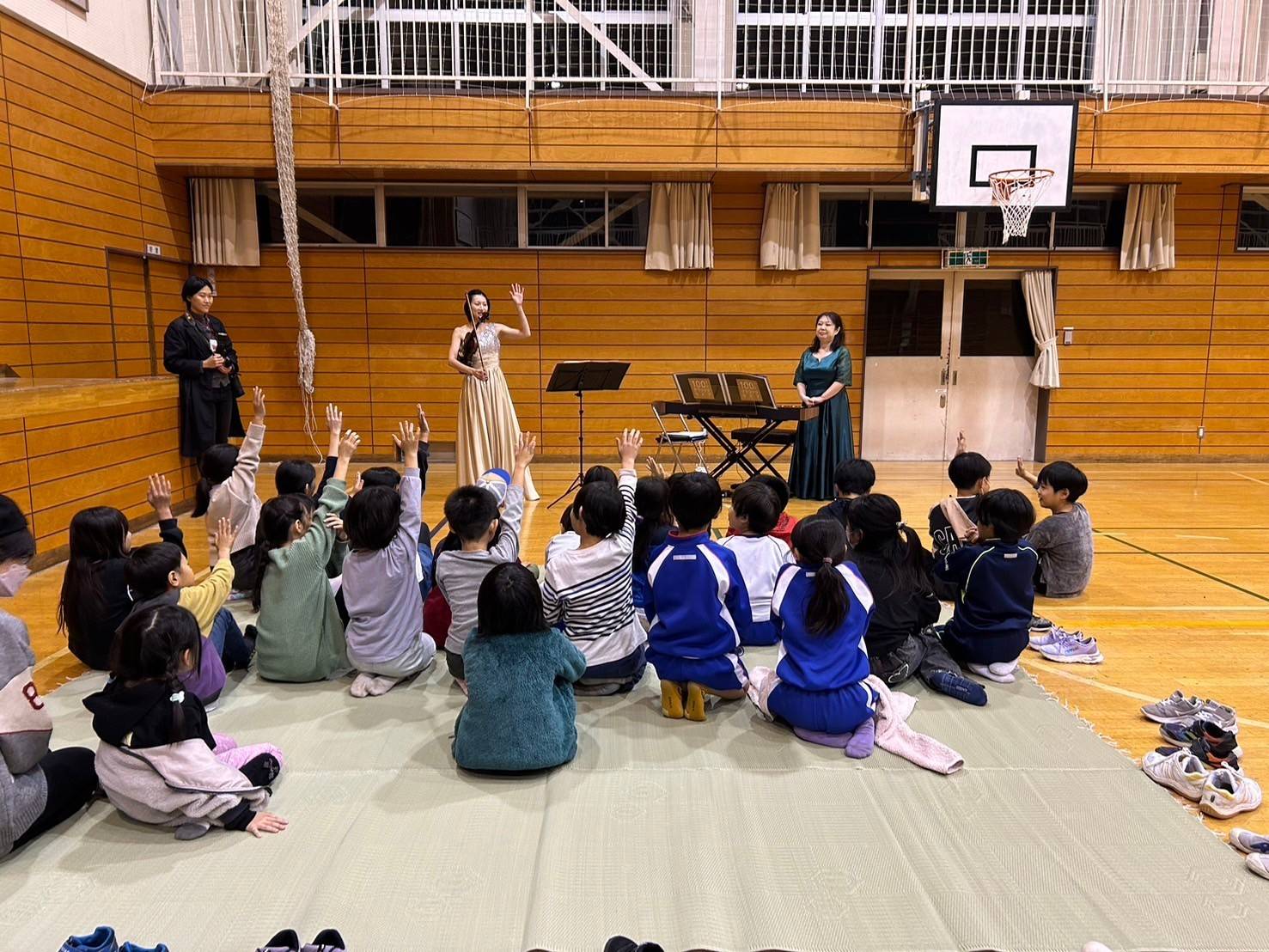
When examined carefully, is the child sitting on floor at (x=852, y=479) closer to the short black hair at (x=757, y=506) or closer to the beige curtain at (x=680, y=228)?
the short black hair at (x=757, y=506)

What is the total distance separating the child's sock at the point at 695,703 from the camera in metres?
3.03

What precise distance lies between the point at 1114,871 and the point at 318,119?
7780 mm

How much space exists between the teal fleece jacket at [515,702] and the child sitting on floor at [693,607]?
0.46 meters

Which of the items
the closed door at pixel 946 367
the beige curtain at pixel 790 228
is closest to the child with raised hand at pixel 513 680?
the beige curtain at pixel 790 228

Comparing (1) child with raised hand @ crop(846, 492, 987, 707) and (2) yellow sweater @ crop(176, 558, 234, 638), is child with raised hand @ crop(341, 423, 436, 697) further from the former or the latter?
(1) child with raised hand @ crop(846, 492, 987, 707)

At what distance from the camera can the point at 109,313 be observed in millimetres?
7043

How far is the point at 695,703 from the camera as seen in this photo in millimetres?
3043

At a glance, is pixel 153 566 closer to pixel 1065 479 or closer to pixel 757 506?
pixel 757 506

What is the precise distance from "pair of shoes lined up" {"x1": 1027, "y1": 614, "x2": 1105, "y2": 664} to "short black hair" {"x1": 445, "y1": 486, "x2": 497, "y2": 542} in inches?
92.0

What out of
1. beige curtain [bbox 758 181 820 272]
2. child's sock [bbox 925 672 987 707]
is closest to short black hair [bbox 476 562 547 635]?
child's sock [bbox 925 672 987 707]

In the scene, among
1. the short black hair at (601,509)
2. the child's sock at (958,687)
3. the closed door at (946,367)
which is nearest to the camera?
the short black hair at (601,509)

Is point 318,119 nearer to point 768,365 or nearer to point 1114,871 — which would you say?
point 768,365

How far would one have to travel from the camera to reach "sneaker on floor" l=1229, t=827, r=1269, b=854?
2.26 meters

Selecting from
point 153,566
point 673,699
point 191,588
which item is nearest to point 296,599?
point 191,588
